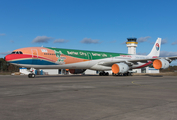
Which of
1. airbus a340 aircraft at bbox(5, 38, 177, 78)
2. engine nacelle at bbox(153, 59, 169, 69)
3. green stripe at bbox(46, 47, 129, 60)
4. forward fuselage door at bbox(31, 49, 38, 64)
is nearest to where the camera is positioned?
airbus a340 aircraft at bbox(5, 38, 177, 78)

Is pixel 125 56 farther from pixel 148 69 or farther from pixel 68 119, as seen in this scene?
pixel 148 69

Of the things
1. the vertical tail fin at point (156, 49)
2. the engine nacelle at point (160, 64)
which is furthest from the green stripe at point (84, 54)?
the vertical tail fin at point (156, 49)

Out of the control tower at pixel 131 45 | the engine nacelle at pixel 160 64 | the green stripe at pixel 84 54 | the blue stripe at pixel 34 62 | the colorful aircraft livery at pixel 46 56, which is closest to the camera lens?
the blue stripe at pixel 34 62

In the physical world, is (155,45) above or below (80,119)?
above

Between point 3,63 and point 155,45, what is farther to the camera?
point 3,63

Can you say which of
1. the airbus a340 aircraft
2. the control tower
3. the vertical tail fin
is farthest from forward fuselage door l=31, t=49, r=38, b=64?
the control tower

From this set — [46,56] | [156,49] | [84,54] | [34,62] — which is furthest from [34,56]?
[156,49]

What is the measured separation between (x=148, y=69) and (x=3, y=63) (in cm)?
7808

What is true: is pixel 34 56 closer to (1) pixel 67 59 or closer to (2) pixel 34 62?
→ (2) pixel 34 62

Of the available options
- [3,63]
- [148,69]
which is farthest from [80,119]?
[3,63]

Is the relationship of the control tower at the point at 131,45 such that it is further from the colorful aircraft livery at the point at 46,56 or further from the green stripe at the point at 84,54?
the colorful aircraft livery at the point at 46,56

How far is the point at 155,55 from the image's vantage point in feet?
136

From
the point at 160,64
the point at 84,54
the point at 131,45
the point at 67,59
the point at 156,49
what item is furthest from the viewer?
the point at 131,45

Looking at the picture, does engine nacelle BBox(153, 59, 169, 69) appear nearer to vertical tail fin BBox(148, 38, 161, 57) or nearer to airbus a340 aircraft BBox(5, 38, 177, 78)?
airbus a340 aircraft BBox(5, 38, 177, 78)
